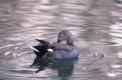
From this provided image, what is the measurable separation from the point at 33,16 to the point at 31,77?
457 centimetres

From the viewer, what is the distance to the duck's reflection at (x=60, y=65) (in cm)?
877

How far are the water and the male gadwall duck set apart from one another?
0.15 m

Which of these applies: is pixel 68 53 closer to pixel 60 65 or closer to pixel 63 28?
pixel 60 65

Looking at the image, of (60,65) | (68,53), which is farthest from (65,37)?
(60,65)

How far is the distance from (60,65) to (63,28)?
2391mm

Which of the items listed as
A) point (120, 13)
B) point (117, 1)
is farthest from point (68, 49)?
point (117, 1)

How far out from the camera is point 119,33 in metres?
11.0

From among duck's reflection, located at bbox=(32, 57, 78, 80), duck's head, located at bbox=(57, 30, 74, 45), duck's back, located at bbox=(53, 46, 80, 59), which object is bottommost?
duck's reflection, located at bbox=(32, 57, 78, 80)

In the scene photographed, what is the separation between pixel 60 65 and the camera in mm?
9156

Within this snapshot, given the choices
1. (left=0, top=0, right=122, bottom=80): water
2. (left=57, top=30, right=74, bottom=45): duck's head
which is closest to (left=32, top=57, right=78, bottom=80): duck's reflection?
(left=0, top=0, right=122, bottom=80): water

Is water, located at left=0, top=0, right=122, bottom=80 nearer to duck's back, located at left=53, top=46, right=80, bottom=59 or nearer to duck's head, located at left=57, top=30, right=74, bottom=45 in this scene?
duck's back, located at left=53, top=46, right=80, bottom=59

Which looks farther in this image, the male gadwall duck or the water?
the male gadwall duck

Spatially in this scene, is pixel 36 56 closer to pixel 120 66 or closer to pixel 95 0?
pixel 120 66

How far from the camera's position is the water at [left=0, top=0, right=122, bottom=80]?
344 inches
